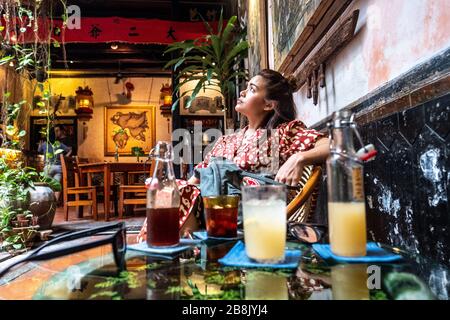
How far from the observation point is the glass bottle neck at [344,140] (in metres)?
0.67

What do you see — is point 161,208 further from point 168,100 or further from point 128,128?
point 128,128

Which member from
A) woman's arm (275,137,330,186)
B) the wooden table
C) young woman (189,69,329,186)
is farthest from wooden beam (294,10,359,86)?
the wooden table

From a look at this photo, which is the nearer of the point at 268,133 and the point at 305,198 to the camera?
the point at 305,198

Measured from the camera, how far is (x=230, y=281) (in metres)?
0.59

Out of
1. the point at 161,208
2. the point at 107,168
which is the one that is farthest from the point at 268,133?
the point at 107,168

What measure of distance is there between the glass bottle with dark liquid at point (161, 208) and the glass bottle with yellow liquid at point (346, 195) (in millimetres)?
381

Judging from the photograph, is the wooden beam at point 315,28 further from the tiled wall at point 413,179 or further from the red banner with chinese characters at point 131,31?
the red banner with chinese characters at point 131,31

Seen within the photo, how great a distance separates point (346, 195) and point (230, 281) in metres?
0.28

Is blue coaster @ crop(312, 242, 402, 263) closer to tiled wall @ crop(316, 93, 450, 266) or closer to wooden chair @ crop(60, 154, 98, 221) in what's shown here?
tiled wall @ crop(316, 93, 450, 266)

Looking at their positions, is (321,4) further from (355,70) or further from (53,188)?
(53,188)

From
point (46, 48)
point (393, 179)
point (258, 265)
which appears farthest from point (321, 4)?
point (46, 48)

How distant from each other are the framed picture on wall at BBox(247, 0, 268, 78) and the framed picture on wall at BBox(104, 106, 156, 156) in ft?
20.4

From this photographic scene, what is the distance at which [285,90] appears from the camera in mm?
1836

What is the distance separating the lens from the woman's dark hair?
1.80 m
